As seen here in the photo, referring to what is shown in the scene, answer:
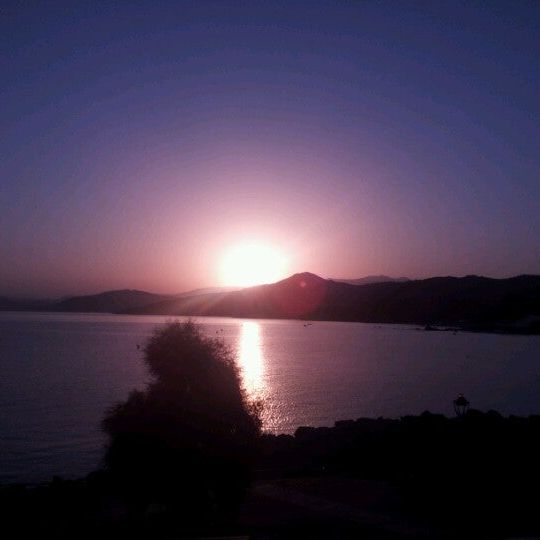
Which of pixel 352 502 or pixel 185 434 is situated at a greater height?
pixel 185 434

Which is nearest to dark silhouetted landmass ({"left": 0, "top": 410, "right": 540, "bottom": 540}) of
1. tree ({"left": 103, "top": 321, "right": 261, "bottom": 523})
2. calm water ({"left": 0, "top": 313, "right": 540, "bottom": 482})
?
tree ({"left": 103, "top": 321, "right": 261, "bottom": 523})

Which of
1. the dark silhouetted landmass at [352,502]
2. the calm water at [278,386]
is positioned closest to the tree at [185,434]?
the dark silhouetted landmass at [352,502]

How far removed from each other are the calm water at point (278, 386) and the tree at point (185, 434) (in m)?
10.3

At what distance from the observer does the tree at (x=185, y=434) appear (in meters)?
14.3

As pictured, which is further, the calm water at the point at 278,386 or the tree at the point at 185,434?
the calm water at the point at 278,386

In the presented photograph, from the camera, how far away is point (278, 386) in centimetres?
6712

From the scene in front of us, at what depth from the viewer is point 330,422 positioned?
4612 cm

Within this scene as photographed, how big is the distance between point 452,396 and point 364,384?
1038 centimetres

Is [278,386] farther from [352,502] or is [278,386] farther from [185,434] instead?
[185,434]

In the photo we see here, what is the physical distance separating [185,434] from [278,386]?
175 feet

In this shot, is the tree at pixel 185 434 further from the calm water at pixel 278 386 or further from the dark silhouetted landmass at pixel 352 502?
the calm water at pixel 278 386

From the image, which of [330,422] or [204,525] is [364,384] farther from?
[204,525]

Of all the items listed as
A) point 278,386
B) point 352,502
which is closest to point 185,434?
point 352,502

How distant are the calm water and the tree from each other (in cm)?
1028
